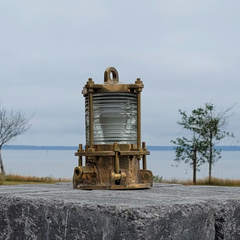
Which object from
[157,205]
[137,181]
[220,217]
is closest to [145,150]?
[137,181]

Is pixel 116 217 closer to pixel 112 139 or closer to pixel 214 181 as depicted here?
pixel 112 139

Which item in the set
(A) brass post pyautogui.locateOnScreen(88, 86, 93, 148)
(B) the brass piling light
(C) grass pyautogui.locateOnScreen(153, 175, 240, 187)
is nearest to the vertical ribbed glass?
(B) the brass piling light

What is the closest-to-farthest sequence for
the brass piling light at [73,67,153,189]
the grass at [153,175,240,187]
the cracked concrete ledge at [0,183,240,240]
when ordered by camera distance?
the cracked concrete ledge at [0,183,240,240]
the brass piling light at [73,67,153,189]
the grass at [153,175,240,187]

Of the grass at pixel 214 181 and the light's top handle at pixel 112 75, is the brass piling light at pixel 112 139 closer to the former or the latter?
the light's top handle at pixel 112 75

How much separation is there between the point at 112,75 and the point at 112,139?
25.1 inches

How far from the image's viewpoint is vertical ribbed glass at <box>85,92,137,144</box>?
4.39m

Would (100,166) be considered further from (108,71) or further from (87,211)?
(87,211)

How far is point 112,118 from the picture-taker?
4410 mm

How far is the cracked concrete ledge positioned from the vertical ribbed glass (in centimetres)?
96

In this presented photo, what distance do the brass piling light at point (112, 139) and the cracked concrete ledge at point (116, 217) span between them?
2.29ft

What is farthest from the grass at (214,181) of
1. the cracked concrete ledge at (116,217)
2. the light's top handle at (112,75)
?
the cracked concrete ledge at (116,217)

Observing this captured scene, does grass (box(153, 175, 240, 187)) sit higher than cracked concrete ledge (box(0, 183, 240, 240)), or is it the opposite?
cracked concrete ledge (box(0, 183, 240, 240))

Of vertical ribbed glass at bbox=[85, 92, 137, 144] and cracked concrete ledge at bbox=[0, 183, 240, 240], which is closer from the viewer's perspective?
cracked concrete ledge at bbox=[0, 183, 240, 240]

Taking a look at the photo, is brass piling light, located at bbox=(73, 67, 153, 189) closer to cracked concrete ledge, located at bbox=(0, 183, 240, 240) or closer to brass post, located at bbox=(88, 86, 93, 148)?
brass post, located at bbox=(88, 86, 93, 148)
